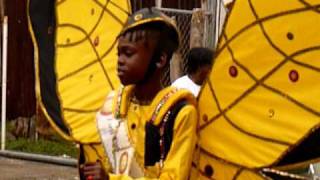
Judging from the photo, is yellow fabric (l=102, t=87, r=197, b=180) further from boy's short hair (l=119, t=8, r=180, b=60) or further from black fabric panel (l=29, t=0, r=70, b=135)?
black fabric panel (l=29, t=0, r=70, b=135)

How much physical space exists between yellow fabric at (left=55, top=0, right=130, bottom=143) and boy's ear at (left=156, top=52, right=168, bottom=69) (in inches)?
16.4

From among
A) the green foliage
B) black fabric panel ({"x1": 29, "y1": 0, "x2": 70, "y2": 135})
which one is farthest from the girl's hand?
the green foliage

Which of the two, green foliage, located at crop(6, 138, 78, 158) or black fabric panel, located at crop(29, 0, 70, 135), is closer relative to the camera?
black fabric panel, located at crop(29, 0, 70, 135)

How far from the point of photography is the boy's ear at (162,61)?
9.34ft

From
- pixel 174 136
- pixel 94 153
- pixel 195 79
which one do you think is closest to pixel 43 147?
pixel 195 79

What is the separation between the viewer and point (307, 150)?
2.54m

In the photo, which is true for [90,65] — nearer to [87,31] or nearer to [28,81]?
[87,31]

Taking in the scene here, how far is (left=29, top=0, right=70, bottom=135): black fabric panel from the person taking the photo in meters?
3.34

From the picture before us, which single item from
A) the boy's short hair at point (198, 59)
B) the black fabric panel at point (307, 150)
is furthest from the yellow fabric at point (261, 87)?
the boy's short hair at point (198, 59)

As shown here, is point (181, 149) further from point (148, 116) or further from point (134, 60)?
point (134, 60)

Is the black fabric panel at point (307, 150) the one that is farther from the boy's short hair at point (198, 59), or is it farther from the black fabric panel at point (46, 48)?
the boy's short hair at point (198, 59)

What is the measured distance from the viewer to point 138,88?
2898 millimetres

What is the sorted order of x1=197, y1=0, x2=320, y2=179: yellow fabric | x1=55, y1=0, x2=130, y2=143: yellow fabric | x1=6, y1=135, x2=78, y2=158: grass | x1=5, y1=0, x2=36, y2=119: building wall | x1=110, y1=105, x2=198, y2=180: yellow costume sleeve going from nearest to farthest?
x1=197, y1=0, x2=320, y2=179: yellow fabric
x1=110, y1=105, x2=198, y2=180: yellow costume sleeve
x1=55, y1=0, x2=130, y2=143: yellow fabric
x1=6, y1=135, x2=78, y2=158: grass
x1=5, y1=0, x2=36, y2=119: building wall

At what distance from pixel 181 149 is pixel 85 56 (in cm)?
78
